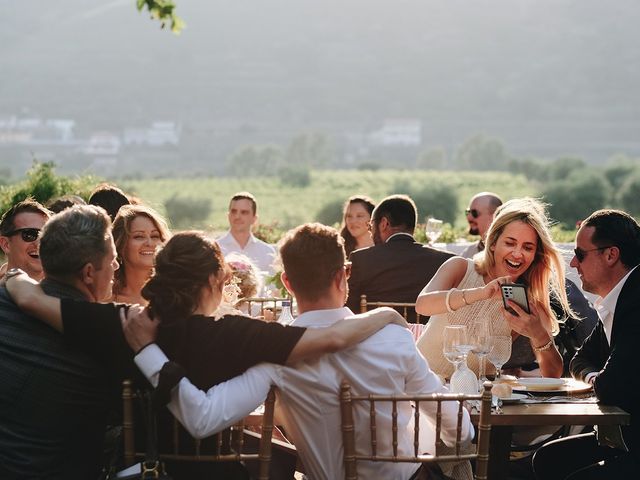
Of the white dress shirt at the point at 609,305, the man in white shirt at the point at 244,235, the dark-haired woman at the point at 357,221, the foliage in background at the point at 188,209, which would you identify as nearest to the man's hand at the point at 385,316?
the white dress shirt at the point at 609,305

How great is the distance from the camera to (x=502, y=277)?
142 inches

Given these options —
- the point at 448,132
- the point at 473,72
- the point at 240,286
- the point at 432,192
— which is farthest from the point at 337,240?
the point at 473,72

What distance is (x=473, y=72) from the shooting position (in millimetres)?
93688

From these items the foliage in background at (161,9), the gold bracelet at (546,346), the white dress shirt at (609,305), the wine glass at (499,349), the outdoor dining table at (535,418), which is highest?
the foliage in background at (161,9)

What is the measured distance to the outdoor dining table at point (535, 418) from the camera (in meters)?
2.69

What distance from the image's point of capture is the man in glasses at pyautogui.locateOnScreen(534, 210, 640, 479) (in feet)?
8.96

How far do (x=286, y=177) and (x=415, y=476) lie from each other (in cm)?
5970

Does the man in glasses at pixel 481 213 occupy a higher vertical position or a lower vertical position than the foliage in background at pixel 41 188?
lower

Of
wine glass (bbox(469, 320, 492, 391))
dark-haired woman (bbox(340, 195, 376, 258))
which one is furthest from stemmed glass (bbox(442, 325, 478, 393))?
dark-haired woman (bbox(340, 195, 376, 258))

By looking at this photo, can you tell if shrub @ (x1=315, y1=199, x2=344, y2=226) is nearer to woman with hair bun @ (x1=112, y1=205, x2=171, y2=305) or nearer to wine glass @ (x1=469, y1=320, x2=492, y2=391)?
woman with hair bun @ (x1=112, y1=205, x2=171, y2=305)

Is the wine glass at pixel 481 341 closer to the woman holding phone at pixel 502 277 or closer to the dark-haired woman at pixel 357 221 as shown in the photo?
the woman holding phone at pixel 502 277

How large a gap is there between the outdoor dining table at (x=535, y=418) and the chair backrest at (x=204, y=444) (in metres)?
0.79

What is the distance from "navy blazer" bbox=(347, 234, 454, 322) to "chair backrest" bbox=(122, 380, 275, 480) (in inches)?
99.6

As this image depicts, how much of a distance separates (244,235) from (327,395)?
5.28 metres
